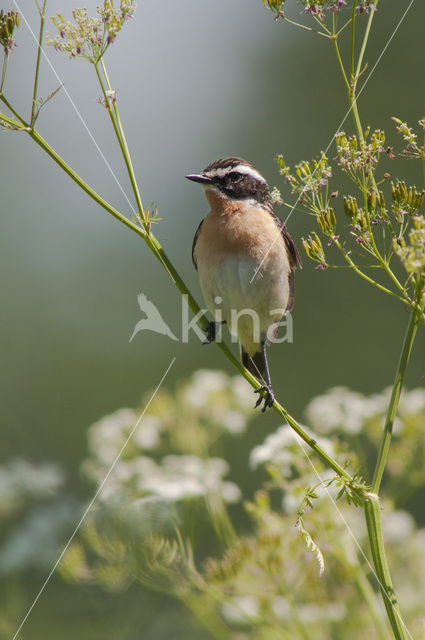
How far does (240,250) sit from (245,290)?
24cm

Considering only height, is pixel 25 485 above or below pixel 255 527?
below

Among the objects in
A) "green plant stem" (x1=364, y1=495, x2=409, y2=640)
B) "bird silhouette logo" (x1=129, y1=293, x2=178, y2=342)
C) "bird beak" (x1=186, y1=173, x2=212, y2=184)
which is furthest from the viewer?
"bird silhouette logo" (x1=129, y1=293, x2=178, y2=342)

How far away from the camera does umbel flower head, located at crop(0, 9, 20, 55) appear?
220 centimetres

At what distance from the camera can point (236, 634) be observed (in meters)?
3.39

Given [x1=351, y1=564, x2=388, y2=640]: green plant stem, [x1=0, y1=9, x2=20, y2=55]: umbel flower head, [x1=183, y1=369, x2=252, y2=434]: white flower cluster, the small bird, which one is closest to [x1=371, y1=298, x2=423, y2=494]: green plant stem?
[x1=351, y1=564, x2=388, y2=640]: green plant stem

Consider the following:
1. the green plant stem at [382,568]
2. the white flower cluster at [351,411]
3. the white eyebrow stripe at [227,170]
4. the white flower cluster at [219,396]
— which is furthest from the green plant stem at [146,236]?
the white eyebrow stripe at [227,170]

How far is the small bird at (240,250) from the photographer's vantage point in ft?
14.1

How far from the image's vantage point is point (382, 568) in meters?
1.86

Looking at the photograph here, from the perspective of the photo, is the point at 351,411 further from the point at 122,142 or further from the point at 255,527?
the point at 122,142

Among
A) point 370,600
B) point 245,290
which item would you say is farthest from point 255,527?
point 245,290

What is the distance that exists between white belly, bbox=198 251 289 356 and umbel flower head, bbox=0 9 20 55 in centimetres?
226

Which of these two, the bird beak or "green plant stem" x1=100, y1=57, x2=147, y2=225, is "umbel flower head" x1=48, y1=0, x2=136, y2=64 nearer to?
"green plant stem" x1=100, y1=57, x2=147, y2=225

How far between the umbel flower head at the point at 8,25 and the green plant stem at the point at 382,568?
66.6 inches

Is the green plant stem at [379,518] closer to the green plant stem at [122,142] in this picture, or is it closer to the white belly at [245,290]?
the green plant stem at [122,142]
